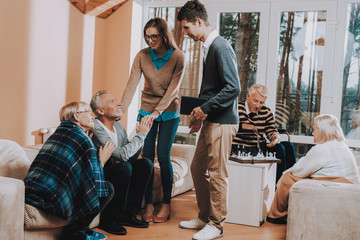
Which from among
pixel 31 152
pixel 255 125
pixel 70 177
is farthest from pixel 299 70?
pixel 70 177

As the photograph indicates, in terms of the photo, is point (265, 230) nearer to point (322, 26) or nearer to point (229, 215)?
point (229, 215)

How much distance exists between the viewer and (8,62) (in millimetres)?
3500

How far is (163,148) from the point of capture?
3125 millimetres

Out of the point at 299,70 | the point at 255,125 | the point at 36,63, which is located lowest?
the point at 255,125

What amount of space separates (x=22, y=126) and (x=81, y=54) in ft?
3.91

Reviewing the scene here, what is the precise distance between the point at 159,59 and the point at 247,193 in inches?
46.4

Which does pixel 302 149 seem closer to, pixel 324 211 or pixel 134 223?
pixel 324 211

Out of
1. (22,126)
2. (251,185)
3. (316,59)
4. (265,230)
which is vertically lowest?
(265,230)

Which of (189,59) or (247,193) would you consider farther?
(189,59)

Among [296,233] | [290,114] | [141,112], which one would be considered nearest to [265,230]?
[296,233]

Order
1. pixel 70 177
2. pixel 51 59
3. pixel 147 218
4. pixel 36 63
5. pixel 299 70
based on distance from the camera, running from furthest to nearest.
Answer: pixel 299 70 < pixel 51 59 < pixel 36 63 < pixel 147 218 < pixel 70 177

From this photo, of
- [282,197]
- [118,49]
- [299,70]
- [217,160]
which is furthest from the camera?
[118,49]

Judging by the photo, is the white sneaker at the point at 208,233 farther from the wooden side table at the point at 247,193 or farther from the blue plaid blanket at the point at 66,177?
the blue plaid blanket at the point at 66,177

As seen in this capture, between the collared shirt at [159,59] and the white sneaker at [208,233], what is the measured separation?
1.18 metres
